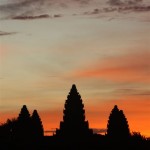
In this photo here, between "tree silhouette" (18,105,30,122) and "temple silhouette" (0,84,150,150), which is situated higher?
"tree silhouette" (18,105,30,122)

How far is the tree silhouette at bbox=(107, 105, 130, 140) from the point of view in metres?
72.5

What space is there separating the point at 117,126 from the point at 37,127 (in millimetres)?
14478

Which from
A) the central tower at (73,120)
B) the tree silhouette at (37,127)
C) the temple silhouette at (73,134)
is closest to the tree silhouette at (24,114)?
the temple silhouette at (73,134)

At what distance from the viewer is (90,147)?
74.7 metres

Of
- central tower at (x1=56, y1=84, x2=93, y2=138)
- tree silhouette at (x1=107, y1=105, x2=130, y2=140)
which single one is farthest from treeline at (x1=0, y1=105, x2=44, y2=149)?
tree silhouette at (x1=107, y1=105, x2=130, y2=140)

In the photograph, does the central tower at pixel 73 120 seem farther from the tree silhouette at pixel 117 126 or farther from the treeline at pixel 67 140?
the tree silhouette at pixel 117 126

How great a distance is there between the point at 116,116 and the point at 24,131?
15763mm

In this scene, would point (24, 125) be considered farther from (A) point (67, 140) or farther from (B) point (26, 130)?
(A) point (67, 140)

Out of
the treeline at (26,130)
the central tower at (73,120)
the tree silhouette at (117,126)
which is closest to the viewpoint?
the tree silhouette at (117,126)

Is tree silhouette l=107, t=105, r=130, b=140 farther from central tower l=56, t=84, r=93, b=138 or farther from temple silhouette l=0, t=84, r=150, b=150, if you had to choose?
central tower l=56, t=84, r=93, b=138

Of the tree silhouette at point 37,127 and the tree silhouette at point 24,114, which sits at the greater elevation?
the tree silhouette at point 24,114

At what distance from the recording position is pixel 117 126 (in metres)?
72.9

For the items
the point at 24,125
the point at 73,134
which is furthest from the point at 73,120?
the point at 24,125

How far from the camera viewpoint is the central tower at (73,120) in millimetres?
75188
